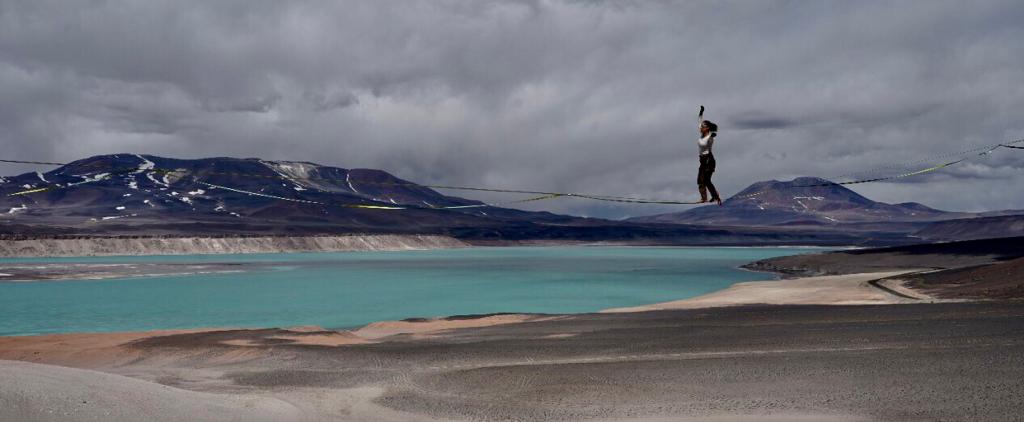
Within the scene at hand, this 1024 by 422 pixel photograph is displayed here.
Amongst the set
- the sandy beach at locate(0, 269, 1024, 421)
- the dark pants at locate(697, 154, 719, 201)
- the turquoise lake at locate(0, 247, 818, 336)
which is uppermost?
the dark pants at locate(697, 154, 719, 201)

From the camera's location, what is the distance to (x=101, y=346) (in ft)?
82.2

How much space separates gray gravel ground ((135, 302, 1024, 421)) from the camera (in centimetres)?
1443

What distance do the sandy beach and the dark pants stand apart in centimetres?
440

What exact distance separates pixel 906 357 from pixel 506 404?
33.4 feet

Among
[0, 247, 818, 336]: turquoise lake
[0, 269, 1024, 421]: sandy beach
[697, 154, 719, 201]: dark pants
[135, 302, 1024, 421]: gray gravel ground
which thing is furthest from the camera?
[0, 247, 818, 336]: turquoise lake

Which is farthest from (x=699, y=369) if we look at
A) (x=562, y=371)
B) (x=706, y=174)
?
(x=706, y=174)

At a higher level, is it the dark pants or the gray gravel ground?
the dark pants

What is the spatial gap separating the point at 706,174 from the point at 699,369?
479 cm

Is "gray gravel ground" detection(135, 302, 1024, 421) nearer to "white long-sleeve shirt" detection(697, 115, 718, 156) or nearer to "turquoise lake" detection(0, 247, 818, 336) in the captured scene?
"white long-sleeve shirt" detection(697, 115, 718, 156)

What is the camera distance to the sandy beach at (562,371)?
1367 centimetres

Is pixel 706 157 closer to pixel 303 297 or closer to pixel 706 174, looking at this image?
pixel 706 174

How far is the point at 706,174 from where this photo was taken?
18.7 m

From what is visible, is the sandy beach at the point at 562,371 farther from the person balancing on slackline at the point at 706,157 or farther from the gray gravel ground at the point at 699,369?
the person balancing on slackline at the point at 706,157

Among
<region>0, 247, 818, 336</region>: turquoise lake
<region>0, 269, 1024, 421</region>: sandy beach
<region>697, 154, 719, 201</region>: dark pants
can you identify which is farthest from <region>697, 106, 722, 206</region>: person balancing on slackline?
<region>0, 247, 818, 336</region>: turquoise lake
